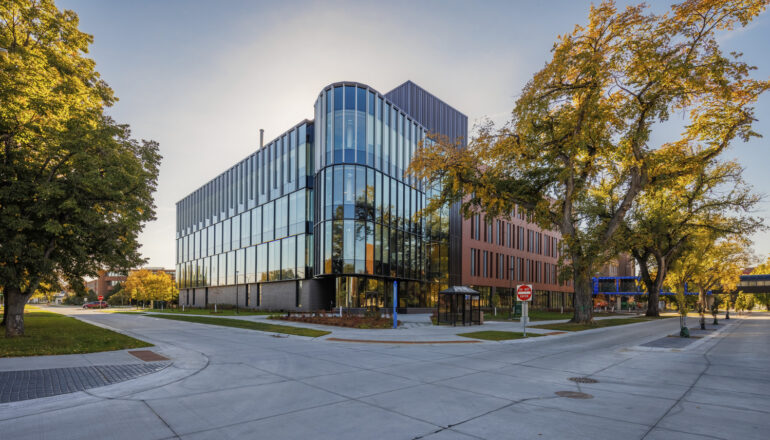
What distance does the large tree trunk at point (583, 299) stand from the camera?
28.4m

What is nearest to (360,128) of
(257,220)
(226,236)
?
(257,220)

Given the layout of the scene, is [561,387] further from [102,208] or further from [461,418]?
[102,208]

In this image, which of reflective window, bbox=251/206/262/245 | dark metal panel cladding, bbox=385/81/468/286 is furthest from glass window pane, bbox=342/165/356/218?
reflective window, bbox=251/206/262/245

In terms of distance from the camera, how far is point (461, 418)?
626 centimetres

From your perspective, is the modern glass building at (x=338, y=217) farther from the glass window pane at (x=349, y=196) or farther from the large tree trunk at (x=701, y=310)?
the large tree trunk at (x=701, y=310)

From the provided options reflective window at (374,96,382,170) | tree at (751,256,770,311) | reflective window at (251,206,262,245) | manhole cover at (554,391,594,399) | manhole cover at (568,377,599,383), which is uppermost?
reflective window at (374,96,382,170)

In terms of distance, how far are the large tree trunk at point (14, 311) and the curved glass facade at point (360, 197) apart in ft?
70.8

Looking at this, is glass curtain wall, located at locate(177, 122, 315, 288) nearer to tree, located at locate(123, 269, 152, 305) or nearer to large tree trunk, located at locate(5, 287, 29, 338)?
tree, located at locate(123, 269, 152, 305)

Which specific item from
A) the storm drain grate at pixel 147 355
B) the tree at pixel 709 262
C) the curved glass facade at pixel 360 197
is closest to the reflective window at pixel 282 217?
the curved glass facade at pixel 360 197

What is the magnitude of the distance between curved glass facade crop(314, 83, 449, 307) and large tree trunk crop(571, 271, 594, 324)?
48.4 ft

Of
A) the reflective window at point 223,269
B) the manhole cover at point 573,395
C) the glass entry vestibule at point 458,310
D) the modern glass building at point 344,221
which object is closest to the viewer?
the manhole cover at point 573,395

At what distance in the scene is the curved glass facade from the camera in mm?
36219

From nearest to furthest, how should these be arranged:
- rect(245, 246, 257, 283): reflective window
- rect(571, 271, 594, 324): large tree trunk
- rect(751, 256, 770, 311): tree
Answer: rect(571, 271, 594, 324): large tree trunk < rect(245, 246, 257, 283): reflective window < rect(751, 256, 770, 311): tree

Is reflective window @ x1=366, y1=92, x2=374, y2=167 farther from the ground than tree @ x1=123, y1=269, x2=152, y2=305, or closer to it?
farther from the ground
